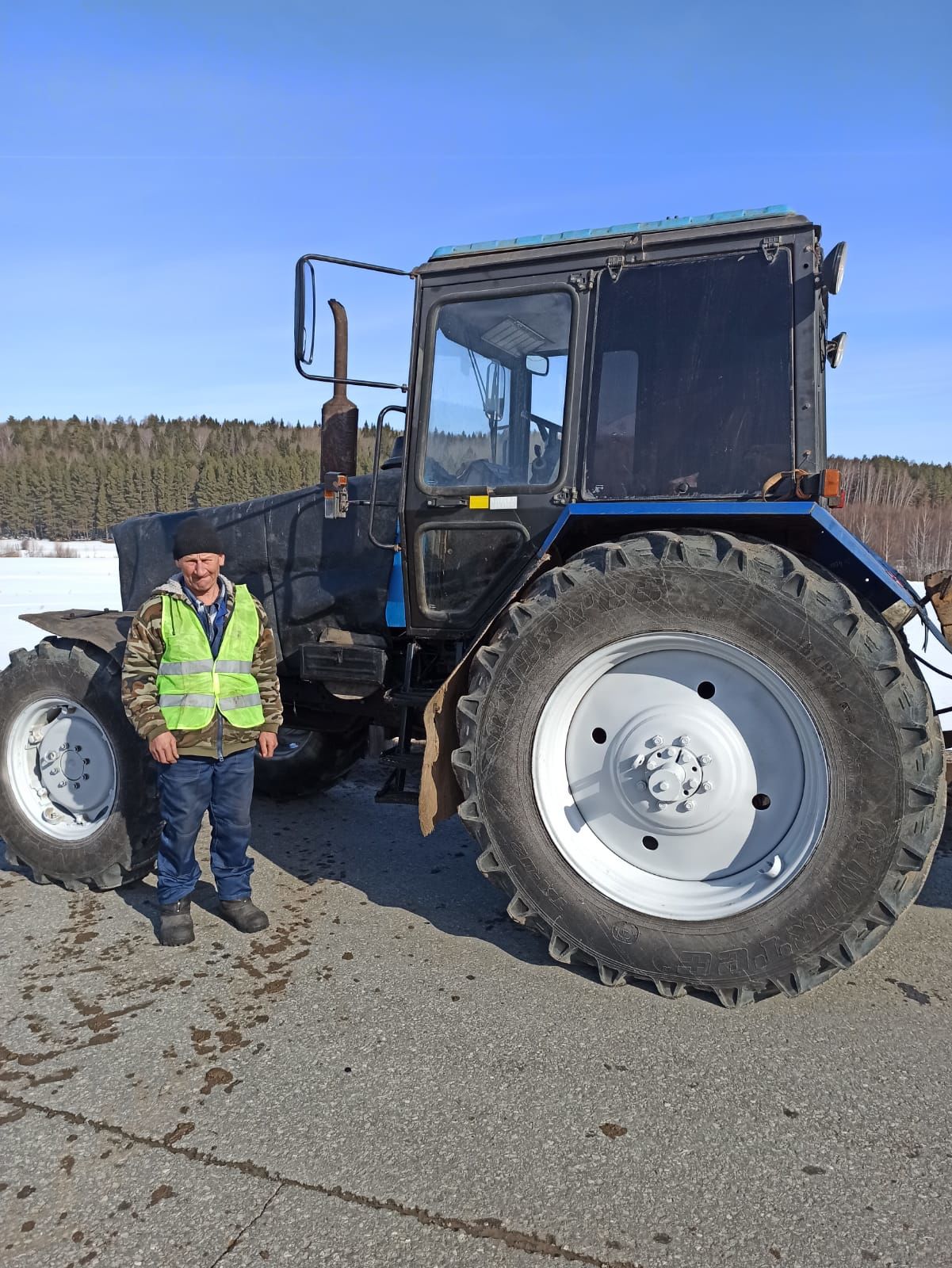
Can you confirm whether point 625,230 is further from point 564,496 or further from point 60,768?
point 60,768

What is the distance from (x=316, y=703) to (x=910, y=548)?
31620 mm

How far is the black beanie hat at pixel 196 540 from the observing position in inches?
126

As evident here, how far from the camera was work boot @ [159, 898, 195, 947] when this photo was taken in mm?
3211

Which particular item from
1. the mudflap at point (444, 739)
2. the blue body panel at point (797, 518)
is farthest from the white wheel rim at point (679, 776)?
the blue body panel at point (797, 518)

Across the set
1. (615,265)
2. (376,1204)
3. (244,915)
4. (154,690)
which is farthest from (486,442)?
(376,1204)

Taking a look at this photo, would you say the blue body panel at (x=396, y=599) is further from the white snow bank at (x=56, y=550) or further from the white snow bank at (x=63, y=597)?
the white snow bank at (x=56, y=550)

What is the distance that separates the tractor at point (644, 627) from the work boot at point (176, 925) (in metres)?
0.47

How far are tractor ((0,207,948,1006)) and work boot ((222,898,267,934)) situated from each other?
546 mm

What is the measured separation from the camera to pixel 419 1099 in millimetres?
2264

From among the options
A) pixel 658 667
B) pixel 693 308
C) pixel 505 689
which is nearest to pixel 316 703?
pixel 505 689

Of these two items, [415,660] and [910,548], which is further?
[910,548]

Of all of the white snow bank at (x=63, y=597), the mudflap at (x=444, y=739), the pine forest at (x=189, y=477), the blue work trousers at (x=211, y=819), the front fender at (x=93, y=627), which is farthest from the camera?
the pine forest at (x=189, y=477)

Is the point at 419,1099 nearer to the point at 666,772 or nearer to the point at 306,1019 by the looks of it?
the point at 306,1019

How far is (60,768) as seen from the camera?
3869mm
